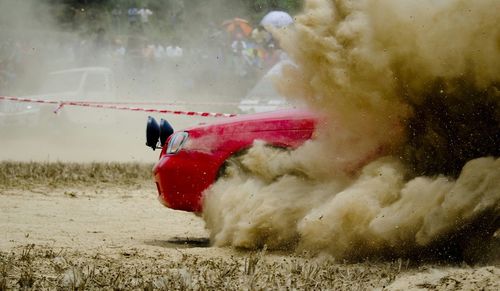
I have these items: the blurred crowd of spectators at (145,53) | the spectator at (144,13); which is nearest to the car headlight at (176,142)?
the blurred crowd of spectators at (145,53)

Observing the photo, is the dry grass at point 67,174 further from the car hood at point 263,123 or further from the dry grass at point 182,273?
the dry grass at point 182,273

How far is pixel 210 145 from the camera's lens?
24.0ft

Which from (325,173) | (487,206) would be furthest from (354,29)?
(487,206)

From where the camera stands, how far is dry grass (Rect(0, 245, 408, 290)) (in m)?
5.12

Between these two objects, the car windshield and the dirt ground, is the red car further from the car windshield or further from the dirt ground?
the car windshield

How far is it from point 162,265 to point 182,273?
0.67 metres

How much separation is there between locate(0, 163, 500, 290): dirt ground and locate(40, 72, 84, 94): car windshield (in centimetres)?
1420

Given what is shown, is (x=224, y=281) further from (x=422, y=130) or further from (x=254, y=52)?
(x=254, y=52)

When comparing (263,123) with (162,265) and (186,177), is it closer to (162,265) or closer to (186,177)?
(186,177)

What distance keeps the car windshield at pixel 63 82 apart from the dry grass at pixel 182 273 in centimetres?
1742

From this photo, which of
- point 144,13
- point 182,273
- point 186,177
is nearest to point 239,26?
point 144,13

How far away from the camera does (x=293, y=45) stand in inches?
261

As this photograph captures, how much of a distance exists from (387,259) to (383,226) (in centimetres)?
27

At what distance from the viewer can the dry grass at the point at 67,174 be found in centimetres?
1228
